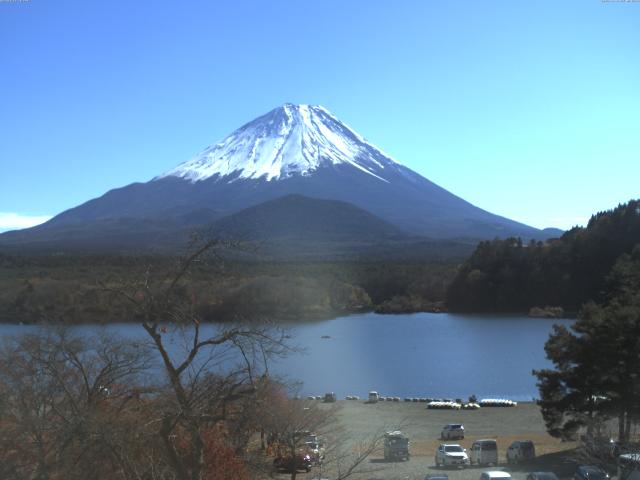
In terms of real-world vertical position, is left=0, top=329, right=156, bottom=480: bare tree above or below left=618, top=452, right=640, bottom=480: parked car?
above

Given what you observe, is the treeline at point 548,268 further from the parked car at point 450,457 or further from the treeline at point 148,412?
the treeline at point 148,412

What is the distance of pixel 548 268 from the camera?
154ft

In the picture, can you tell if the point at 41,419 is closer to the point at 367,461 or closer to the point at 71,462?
the point at 71,462

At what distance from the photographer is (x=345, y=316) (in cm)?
4622

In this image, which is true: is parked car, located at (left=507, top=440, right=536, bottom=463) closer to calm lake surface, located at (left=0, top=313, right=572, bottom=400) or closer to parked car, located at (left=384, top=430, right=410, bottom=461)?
parked car, located at (left=384, top=430, right=410, bottom=461)

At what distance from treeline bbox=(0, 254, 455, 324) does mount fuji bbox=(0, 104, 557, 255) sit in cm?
3176

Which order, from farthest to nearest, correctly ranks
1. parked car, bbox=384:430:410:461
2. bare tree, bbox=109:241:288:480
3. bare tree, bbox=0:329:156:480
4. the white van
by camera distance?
parked car, bbox=384:430:410:461 → the white van → bare tree, bbox=0:329:156:480 → bare tree, bbox=109:241:288:480

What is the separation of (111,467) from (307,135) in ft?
366

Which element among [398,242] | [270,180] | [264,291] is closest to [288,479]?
[264,291]

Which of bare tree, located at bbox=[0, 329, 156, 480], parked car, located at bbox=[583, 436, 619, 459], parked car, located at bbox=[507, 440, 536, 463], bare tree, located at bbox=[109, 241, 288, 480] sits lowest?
parked car, located at bbox=[507, 440, 536, 463]

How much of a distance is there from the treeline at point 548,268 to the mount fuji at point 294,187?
130ft

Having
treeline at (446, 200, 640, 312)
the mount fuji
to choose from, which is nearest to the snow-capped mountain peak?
the mount fuji

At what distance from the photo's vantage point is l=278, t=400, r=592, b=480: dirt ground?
10.1m

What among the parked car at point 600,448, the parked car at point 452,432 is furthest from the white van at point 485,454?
the parked car at point 600,448
